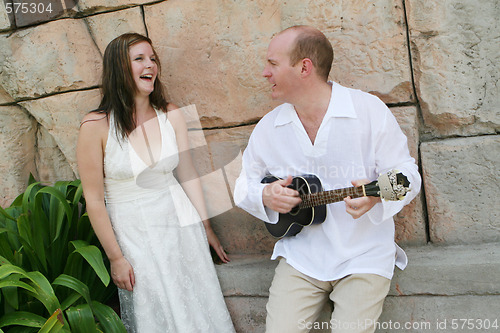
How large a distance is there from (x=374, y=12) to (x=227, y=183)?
47.7 inches

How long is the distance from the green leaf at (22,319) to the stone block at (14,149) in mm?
1118

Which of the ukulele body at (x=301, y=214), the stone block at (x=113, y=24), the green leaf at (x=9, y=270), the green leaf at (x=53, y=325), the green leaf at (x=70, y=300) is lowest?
the green leaf at (x=70, y=300)

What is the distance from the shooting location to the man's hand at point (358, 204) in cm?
192

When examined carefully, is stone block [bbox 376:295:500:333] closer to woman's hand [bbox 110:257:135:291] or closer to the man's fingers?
the man's fingers

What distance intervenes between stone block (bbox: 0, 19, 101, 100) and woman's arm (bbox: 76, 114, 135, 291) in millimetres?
584

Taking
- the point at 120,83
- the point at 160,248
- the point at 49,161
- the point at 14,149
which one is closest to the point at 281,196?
the point at 160,248

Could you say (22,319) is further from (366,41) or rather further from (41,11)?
(366,41)

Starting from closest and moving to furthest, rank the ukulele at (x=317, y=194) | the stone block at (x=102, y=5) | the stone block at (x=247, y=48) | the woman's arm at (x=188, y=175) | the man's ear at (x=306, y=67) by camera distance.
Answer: the ukulele at (x=317, y=194) → the man's ear at (x=306, y=67) → the stone block at (x=247, y=48) → the woman's arm at (x=188, y=175) → the stone block at (x=102, y=5)

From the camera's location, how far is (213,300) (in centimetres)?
252

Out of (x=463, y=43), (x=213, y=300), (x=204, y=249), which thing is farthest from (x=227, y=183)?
(x=463, y=43)

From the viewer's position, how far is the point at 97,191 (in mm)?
2438

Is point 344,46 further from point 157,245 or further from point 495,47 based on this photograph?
point 157,245

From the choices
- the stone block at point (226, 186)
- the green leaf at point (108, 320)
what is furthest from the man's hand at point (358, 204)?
the green leaf at point (108, 320)

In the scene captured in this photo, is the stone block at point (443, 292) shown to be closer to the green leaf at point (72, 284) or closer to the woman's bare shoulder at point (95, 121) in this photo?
the green leaf at point (72, 284)
